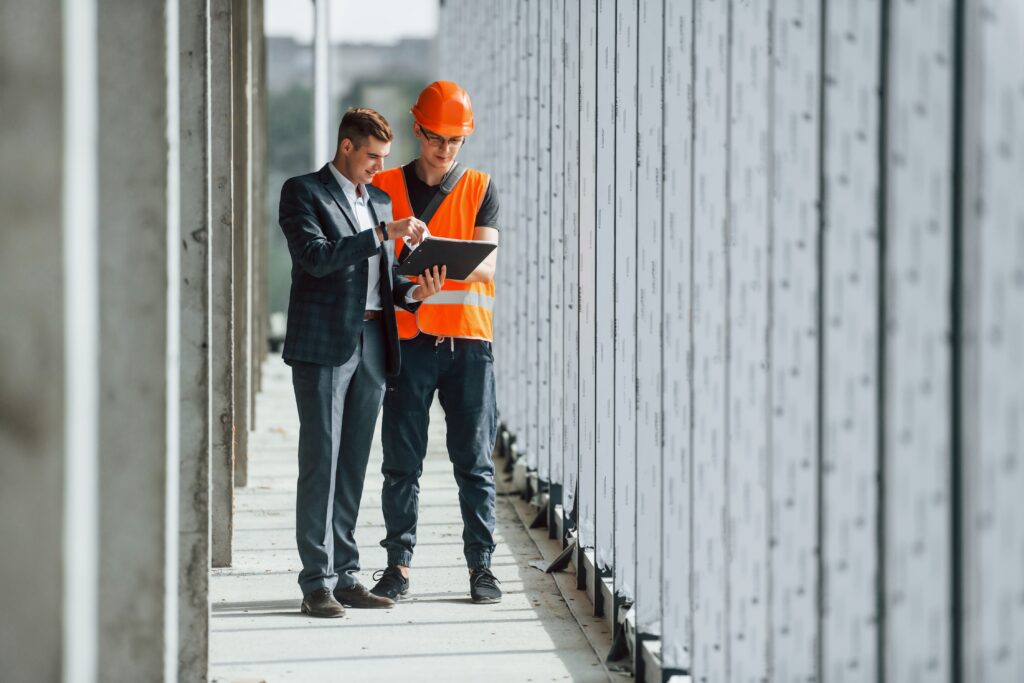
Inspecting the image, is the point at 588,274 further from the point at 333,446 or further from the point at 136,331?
the point at 136,331

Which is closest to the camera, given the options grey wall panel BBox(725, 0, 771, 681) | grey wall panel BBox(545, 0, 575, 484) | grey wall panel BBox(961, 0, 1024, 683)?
grey wall panel BBox(961, 0, 1024, 683)

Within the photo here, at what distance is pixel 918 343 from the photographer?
238cm

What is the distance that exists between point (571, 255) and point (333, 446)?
1.56 metres

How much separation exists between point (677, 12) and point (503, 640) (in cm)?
218

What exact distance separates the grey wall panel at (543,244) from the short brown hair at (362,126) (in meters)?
1.81

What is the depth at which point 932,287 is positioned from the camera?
2342 millimetres

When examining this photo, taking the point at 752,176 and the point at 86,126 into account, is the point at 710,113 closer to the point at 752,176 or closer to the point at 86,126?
the point at 752,176

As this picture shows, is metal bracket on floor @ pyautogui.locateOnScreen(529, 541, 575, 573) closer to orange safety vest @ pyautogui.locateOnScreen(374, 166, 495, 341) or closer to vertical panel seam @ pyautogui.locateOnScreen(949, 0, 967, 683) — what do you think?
orange safety vest @ pyautogui.locateOnScreen(374, 166, 495, 341)

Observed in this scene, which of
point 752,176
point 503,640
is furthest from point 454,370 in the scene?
point 752,176

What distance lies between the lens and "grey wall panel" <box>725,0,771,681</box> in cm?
319

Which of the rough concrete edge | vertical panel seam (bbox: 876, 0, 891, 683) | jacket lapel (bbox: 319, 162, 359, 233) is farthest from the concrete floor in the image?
vertical panel seam (bbox: 876, 0, 891, 683)

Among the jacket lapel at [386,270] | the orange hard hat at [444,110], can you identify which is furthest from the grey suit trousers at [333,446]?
the orange hard hat at [444,110]

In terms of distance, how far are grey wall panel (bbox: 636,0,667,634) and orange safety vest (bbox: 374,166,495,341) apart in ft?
2.90

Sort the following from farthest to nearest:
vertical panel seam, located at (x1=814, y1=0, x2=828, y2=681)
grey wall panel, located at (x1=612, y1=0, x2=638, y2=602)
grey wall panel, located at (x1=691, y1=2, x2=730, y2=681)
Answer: grey wall panel, located at (x1=612, y1=0, x2=638, y2=602), grey wall panel, located at (x1=691, y1=2, x2=730, y2=681), vertical panel seam, located at (x1=814, y1=0, x2=828, y2=681)
